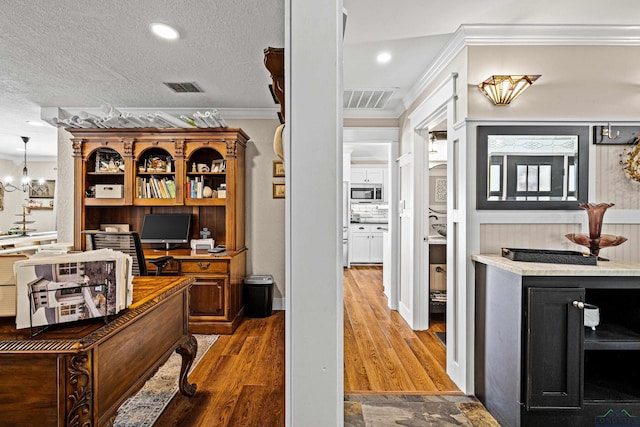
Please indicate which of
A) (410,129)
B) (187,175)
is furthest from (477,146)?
(187,175)

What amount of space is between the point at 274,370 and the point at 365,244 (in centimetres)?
500

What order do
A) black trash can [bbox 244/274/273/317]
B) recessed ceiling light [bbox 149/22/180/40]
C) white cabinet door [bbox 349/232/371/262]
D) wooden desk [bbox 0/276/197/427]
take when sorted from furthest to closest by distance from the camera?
white cabinet door [bbox 349/232/371/262] < black trash can [bbox 244/274/273/317] < recessed ceiling light [bbox 149/22/180/40] < wooden desk [bbox 0/276/197/427]

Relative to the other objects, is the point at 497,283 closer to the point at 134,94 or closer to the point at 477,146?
the point at 477,146

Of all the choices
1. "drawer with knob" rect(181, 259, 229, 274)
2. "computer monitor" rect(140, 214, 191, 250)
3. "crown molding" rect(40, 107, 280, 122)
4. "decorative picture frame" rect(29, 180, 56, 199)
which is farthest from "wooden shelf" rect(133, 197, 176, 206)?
"decorative picture frame" rect(29, 180, 56, 199)

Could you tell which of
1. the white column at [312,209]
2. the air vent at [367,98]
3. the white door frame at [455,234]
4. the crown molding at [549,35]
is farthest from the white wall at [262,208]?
the white column at [312,209]

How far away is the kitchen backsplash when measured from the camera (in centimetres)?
748

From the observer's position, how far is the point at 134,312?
1339 millimetres

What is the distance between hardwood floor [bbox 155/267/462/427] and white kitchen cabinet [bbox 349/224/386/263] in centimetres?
351

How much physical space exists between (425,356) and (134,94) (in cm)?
395

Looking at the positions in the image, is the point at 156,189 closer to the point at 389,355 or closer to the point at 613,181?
the point at 389,355

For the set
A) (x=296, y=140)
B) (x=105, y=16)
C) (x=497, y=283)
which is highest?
(x=105, y=16)

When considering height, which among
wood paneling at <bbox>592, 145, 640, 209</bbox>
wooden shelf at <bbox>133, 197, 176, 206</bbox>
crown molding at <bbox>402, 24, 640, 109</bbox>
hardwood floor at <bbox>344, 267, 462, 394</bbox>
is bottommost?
hardwood floor at <bbox>344, 267, 462, 394</bbox>

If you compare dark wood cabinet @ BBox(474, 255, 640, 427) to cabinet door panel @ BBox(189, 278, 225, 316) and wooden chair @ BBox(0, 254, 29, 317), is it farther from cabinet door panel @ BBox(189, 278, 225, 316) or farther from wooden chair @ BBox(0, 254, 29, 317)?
cabinet door panel @ BBox(189, 278, 225, 316)

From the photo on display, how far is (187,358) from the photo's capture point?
2135 mm
